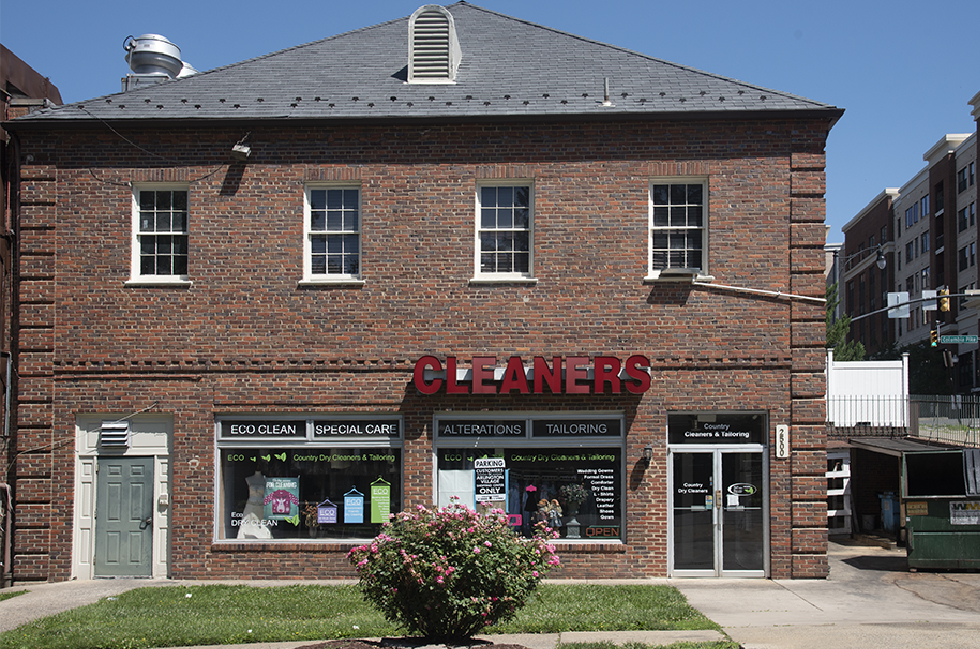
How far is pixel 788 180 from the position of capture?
14.6 metres

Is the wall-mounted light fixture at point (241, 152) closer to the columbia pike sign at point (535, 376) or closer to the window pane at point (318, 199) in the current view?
the window pane at point (318, 199)

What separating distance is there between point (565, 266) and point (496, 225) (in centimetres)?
134

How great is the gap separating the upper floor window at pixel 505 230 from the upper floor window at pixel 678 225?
2.03 meters

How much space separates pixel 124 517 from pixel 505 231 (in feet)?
25.6

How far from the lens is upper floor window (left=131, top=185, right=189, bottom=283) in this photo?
15.0 metres

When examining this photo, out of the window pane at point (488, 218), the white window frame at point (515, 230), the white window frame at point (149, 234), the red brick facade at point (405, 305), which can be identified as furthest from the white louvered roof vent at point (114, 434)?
the window pane at point (488, 218)

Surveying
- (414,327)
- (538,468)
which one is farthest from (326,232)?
(538,468)

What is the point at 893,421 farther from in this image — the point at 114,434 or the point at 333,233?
the point at 114,434

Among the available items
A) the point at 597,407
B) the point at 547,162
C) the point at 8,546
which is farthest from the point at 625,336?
the point at 8,546

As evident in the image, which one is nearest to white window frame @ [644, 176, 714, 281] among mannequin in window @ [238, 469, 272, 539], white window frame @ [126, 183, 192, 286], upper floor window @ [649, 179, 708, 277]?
upper floor window @ [649, 179, 708, 277]

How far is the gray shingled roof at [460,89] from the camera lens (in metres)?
14.7

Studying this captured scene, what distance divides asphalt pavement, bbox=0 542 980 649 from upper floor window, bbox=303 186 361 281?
16.6ft

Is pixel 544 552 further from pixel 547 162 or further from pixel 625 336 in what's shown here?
pixel 547 162

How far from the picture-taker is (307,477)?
14820mm
